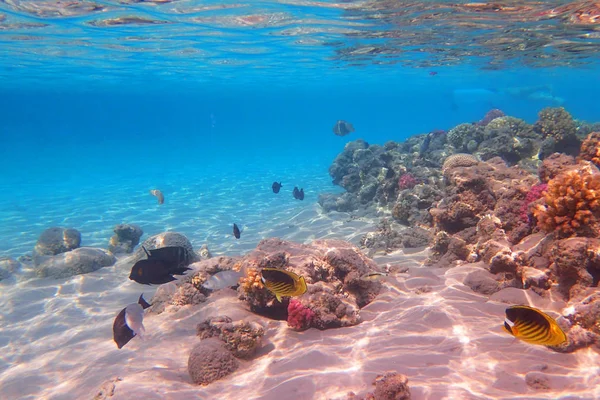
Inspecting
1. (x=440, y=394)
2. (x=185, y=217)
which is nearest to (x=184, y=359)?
(x=440, y=394)

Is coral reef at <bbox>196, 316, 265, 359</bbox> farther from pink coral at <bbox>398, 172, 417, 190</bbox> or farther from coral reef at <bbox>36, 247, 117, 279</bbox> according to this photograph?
pink coral at <bbox>398, 172, 417, 190</bbox>

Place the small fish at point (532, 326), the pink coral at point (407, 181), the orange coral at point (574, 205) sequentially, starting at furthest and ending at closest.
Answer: the pink coral at point (407, 181)
the orange coral at point (574, 205)
the small fish at point (532, 326)

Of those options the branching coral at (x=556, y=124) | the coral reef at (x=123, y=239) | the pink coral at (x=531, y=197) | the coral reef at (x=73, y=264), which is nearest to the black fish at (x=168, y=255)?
the pink coral at (x=531, y=197)

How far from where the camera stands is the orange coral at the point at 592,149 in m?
7.84

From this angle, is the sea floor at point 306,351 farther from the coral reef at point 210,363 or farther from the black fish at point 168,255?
the black fish at point 168,255

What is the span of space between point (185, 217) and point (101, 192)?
17.1m

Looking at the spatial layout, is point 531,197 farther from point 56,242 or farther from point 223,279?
point 56,242

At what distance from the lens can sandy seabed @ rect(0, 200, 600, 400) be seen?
3734 mm

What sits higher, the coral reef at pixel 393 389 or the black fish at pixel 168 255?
the black fish at pixel 168 255

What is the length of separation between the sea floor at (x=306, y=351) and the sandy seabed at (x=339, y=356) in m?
0.02

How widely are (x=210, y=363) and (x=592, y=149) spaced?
29.7ft

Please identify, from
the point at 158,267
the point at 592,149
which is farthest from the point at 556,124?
the point at 158,267

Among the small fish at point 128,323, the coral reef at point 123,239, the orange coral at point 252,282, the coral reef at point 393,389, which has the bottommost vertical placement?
the coral reef at point 123,239

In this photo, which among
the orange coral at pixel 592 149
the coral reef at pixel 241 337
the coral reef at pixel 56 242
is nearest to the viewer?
the coral reef at pixel 241 337
